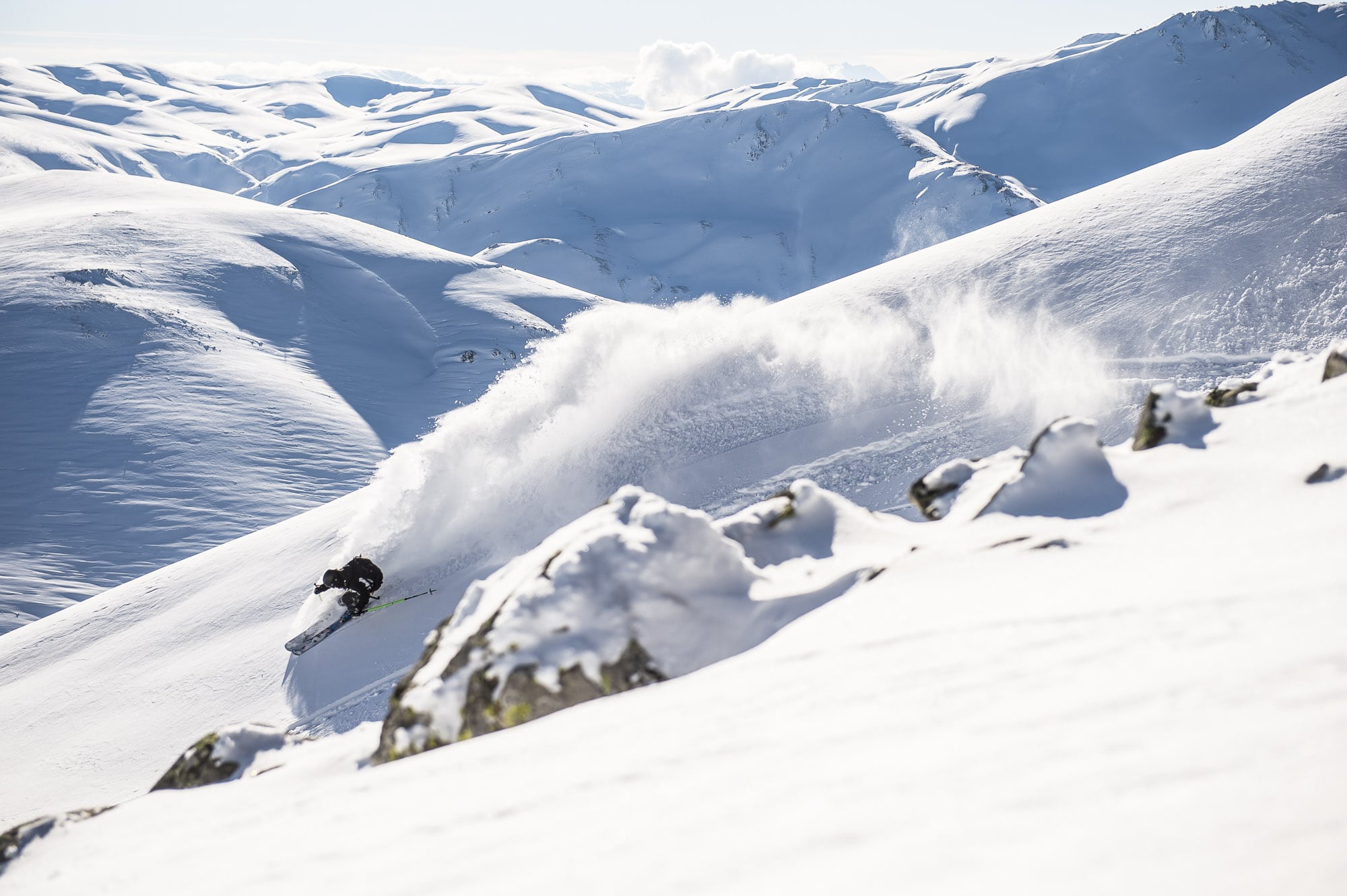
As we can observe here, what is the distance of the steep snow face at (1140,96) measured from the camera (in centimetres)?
9281

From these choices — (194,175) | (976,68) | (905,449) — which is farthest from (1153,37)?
(194,175)

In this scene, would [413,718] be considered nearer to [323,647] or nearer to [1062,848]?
[1062,848]

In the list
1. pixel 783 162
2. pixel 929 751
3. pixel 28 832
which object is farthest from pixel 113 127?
pixel 929 751

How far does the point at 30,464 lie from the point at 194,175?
131637 millimetres

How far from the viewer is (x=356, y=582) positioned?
10.4m

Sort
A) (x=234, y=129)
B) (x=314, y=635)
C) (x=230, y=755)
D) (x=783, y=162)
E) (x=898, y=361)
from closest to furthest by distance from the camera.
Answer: (x=230, y=755)
(x=314, y=635)
(x=898, y=361)
(x=783, y=162)
(x=234, y=129)

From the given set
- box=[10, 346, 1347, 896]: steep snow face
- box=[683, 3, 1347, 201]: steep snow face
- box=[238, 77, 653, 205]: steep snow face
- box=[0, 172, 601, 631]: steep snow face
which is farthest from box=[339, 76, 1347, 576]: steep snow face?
box=[238, 77, 653, 205]: steep snow face

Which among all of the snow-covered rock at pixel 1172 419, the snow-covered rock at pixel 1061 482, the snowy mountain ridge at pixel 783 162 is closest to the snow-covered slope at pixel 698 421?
the snow-covered rock at pixel 1172 419

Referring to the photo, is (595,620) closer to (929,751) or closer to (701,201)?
(929,751)

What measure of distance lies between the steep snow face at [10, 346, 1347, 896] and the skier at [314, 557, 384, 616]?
436cm

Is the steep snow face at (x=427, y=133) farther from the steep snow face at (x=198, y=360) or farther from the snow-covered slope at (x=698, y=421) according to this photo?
the snow-covered slope at (x=698, y=421)

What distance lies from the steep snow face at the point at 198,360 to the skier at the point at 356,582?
1506cm

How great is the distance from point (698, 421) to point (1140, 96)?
10771 cm

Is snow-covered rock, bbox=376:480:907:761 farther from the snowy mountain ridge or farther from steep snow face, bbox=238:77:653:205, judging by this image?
steep snow face, bbox=238:77:653:205
